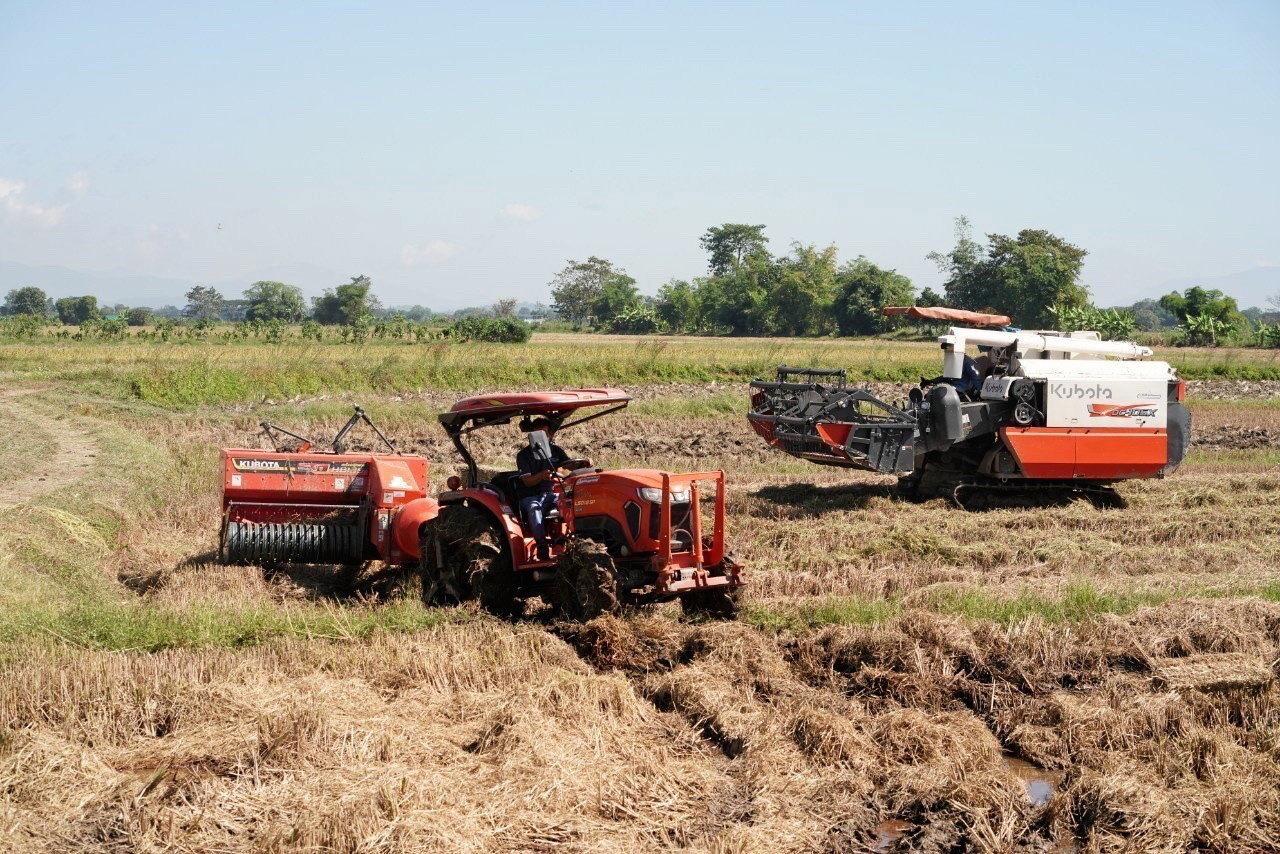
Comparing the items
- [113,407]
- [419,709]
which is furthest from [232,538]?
[113,407]

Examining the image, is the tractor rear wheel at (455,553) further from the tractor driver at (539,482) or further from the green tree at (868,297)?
the green tree at (868,297)

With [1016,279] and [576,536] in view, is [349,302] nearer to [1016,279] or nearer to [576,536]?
[1016,279]

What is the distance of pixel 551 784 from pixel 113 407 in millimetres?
20291

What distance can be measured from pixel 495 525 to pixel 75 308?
105 metres

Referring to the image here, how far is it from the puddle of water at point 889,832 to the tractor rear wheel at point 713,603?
327cm

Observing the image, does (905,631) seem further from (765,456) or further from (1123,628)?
(765,456)

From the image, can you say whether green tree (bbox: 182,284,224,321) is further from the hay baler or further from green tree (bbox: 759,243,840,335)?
the hay baler

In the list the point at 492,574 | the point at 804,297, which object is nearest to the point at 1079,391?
the point at 492,574

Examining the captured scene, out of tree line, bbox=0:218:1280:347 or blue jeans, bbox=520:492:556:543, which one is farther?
tree line, bbox=0:218:1280:347

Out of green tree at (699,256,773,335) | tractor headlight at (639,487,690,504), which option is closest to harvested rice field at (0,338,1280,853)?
tractor headlight at (639,487,690,504)

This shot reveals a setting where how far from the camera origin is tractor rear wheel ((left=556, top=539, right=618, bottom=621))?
8758 millimetres

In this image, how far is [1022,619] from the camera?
30.1ft

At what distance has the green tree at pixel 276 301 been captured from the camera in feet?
292

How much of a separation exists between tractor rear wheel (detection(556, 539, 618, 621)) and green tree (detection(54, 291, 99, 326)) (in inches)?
3721
